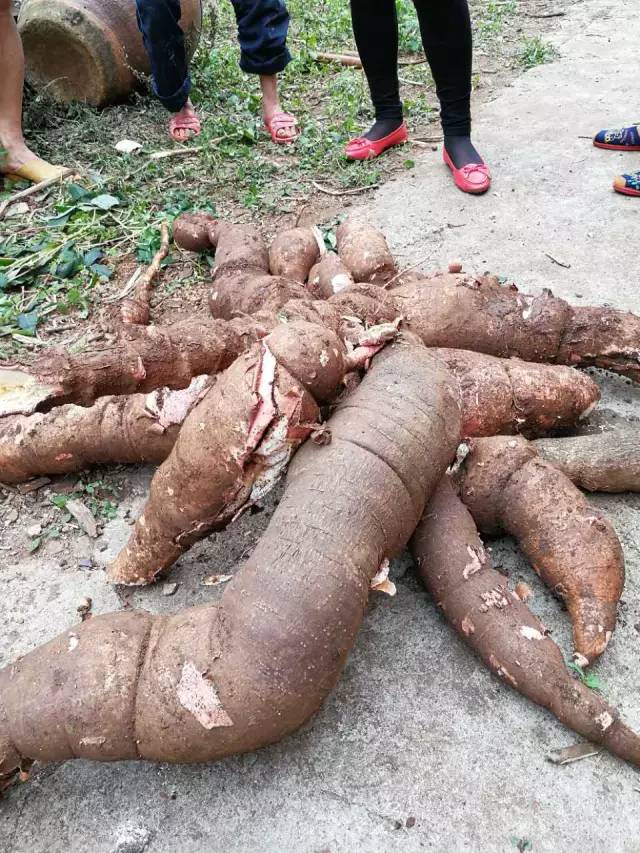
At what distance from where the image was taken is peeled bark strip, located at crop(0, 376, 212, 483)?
2.05 meters

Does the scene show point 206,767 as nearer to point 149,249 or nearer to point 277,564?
point 277,564

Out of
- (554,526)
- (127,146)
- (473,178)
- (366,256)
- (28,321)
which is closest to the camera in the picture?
(554,526)

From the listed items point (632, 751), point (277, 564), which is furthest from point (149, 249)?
point (632, 751)

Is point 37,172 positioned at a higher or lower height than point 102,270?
higher

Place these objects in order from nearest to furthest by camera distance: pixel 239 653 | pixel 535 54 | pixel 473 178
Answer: pixel 239 653 → pixel 473 178 → pixel 535 54

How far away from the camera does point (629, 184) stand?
3289 millimetres

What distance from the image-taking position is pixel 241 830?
140 centimetres

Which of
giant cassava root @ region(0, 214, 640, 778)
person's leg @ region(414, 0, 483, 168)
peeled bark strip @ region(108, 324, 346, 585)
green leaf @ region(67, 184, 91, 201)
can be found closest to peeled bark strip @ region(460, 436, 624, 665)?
giant cassava root @ region(0, 214, 640, 778)

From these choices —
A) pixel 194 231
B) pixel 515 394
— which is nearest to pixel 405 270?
pixel 515 394

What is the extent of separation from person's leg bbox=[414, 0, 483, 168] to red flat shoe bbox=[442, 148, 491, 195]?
0.13ft

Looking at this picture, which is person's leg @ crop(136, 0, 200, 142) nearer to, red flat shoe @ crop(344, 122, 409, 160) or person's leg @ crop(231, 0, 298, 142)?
person's leg @ crop(231, 0, 298, 142)

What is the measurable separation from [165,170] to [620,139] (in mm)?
2536

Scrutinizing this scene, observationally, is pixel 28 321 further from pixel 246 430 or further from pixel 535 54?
pixel 535 54

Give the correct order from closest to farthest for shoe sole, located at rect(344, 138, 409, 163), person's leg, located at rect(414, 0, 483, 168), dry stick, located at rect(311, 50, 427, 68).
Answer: person's leg, located at rect(414, 0, 483, 168)
shoe sole, located at rect(344, 138, 409, 163)
dry stick, located at rect(311, 50, 427, 68)
